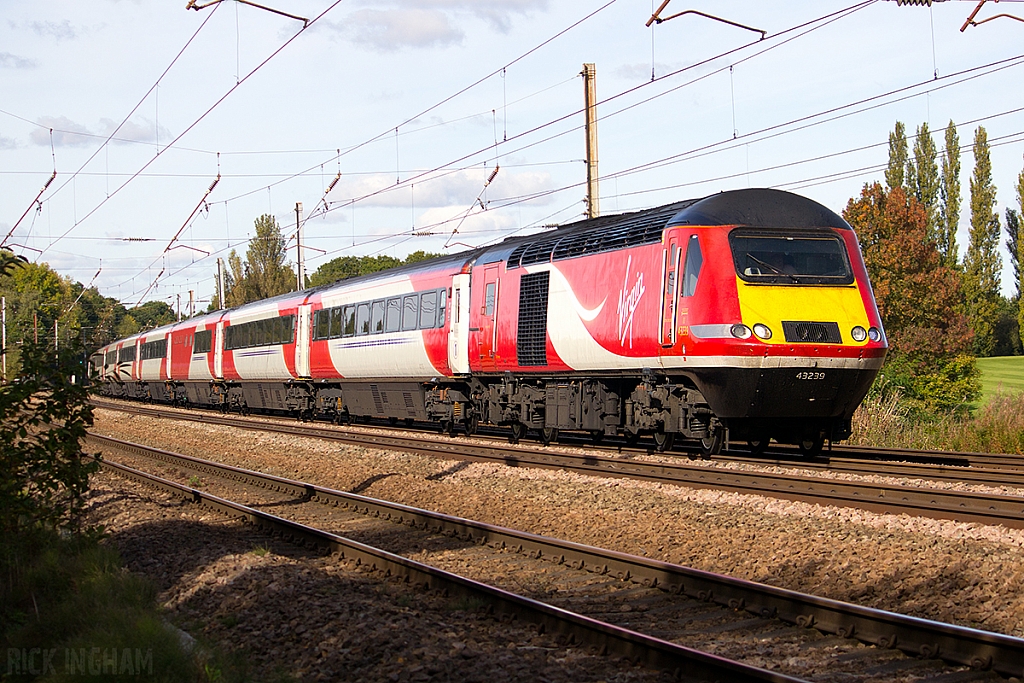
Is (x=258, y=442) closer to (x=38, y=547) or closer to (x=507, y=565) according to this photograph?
(x=38, y=547)

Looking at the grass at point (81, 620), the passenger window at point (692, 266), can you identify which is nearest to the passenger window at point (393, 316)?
the passenger window at point (692, 266)

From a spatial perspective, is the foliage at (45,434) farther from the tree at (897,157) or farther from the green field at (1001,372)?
the tree at (897,157)

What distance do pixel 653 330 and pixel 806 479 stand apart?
2896mm

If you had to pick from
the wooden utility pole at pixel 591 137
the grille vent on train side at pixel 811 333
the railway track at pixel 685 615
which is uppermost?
the wooden utility pole at pixel 591 137

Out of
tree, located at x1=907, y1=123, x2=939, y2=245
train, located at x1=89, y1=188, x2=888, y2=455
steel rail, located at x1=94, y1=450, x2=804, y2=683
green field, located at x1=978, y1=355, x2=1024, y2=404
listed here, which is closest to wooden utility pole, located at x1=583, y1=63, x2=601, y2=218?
train, located at x1=89, y1=188, x2=888, y2=455

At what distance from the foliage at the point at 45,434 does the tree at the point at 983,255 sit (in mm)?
59803

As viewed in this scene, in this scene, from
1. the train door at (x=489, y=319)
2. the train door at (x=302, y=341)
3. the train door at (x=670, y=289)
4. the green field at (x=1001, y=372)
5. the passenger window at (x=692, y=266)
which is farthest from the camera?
the green field at (x=1001, y=372)

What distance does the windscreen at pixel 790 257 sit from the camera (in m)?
12.3

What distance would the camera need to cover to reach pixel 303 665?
233 inches

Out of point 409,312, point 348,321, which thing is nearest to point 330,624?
point 409,312

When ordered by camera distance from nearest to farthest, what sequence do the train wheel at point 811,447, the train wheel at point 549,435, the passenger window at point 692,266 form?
1. the passenger window at point 692,266
2. the train wheel at point 811,447
3. the train wheel at point 549,435

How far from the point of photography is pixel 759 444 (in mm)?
14227

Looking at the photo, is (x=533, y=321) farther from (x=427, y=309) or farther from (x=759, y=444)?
(x=427, y=309)

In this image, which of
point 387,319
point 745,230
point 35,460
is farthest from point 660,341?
point 387,319
